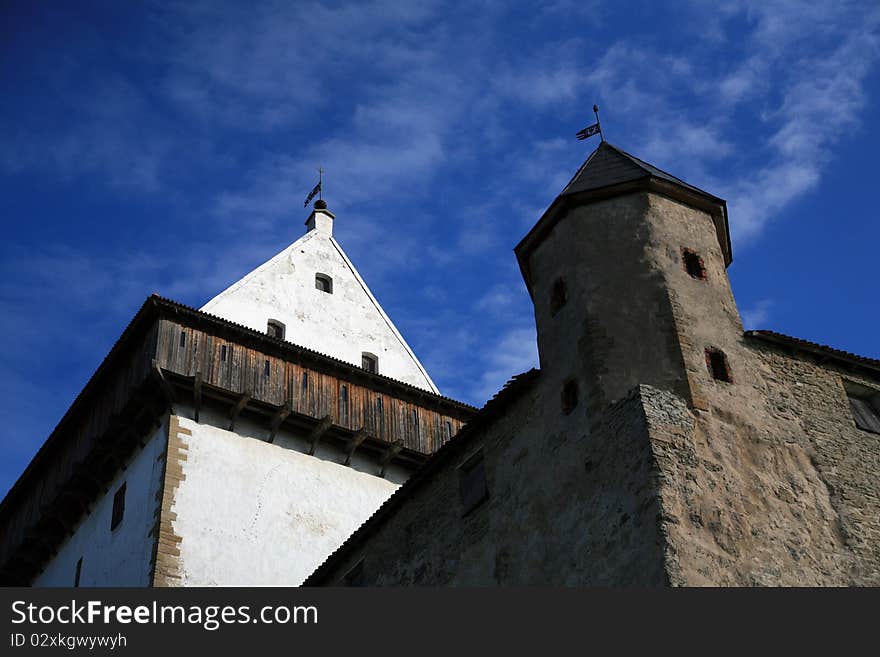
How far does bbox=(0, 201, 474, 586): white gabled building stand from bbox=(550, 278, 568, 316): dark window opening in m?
10.6

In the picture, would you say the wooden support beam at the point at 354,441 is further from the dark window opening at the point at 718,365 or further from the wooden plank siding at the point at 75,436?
the dark window opening at the point at 718,365

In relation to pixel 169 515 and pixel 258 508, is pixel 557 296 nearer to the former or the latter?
pixel 258 508

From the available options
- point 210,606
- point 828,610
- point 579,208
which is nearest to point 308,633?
point 210,606


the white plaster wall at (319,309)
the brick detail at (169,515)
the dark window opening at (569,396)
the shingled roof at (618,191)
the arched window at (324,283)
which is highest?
the arched window at (324,283)

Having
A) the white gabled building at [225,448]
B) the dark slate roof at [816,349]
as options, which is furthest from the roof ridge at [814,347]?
the white gabled building at [225,448]

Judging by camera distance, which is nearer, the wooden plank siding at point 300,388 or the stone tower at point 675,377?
the stone tower at point 675,377

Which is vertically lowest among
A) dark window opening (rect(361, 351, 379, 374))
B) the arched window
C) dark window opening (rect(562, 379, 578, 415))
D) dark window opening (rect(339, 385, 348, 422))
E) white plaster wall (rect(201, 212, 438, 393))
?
dark window opening (rect(562, 379, 578, 415))

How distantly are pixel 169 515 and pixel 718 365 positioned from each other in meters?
13.5

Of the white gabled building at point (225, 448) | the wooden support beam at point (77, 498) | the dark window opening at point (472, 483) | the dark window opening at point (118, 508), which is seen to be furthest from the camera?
the wooden support beam at point (77, 498)

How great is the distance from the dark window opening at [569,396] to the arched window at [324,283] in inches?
680

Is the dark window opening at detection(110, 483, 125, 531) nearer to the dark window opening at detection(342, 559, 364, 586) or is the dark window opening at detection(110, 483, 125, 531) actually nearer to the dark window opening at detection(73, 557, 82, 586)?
the dark window opening at detection(73, 557, 82, 586)

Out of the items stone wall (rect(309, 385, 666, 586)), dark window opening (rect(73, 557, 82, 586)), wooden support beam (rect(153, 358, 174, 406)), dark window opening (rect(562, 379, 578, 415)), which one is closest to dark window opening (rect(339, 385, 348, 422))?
wooden support beam (rect(153, 358, 174, 406))

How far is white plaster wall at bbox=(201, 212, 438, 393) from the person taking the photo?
32250 millimetres

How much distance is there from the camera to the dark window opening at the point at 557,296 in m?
20.0
